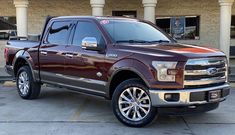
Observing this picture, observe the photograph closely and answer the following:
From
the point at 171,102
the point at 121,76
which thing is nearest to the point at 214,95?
the point at 171,102

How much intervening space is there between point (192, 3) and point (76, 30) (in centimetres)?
1089

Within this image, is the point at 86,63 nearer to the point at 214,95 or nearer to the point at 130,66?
the point at 130,66

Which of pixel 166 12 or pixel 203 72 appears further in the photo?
pixel 166 12

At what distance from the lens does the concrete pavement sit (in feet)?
22.5

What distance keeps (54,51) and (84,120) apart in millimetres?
1777

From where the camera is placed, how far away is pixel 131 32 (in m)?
7.88

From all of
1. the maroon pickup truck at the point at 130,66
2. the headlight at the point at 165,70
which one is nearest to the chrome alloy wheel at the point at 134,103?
the maroon pickup truck at the point at 130,66

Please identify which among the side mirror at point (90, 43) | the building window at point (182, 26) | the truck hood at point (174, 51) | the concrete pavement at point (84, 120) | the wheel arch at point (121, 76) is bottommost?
the concrete pavement at point (84, 120)

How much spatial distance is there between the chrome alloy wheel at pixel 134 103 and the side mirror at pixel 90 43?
38.5 inches

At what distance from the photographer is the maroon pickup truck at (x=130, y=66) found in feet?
21.5

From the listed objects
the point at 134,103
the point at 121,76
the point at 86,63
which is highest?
the point at 86,63

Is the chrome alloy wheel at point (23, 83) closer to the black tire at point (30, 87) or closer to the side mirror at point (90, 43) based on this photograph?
the black tire at point (30, 87)

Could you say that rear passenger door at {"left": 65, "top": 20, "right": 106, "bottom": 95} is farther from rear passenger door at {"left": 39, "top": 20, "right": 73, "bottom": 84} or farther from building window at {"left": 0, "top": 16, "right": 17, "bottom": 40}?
building window at {"left": 0, "top": 16, "right": 17, "bottom": 40}

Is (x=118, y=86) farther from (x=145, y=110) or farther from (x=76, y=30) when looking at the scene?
(x=76, y=30)
